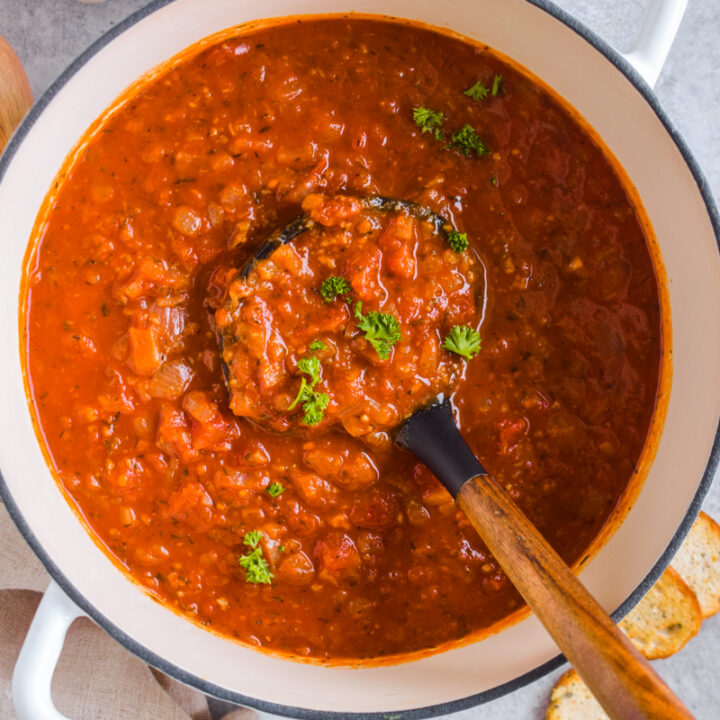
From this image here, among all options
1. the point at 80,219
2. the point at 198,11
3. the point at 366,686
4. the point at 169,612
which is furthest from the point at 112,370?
the point at 366,686

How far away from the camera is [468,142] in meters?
2.78

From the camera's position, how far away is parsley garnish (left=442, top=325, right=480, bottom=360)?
8.86ft

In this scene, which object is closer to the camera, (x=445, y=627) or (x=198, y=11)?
(x=198, y=11)

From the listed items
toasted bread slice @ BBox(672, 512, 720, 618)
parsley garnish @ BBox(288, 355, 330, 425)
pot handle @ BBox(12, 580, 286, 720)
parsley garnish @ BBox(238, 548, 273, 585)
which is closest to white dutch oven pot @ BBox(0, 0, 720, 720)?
pot handle @ BBox(12, 580, 286, 720)

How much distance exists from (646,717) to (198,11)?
2445 mm

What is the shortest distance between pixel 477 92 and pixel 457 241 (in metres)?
0.54

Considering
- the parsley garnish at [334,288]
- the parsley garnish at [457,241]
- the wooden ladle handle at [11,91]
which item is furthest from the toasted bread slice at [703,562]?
the wooden ladle handle at [11,91]

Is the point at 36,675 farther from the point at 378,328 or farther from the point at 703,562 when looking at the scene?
the point at 703,562

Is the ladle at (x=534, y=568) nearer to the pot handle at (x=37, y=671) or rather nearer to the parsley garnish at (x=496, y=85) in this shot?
the parsley garnish at (x=496, y=85)

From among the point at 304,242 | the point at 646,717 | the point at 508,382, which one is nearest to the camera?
the point at 646,717

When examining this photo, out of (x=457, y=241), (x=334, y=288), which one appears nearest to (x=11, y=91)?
(x=334, y=288)

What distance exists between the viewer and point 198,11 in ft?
8.92

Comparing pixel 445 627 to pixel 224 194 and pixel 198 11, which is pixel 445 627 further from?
pixel 198 11

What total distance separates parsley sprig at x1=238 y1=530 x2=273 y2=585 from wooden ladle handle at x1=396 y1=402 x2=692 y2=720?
2.01 feet
